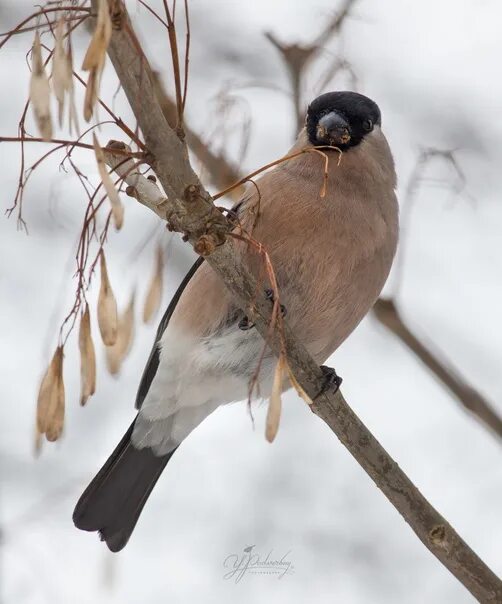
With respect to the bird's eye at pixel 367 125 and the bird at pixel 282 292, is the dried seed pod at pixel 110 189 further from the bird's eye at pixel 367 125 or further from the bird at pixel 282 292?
the bird's eye at pixel 367 125

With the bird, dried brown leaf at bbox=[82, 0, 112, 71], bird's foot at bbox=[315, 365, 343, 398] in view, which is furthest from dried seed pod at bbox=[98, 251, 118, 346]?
the bird

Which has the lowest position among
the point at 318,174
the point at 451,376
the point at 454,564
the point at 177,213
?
the point at 454,564

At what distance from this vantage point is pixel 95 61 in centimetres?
167

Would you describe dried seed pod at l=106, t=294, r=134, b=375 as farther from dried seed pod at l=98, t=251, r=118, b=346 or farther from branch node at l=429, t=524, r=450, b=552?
branch node at l=429, t=524, r=450, b=552

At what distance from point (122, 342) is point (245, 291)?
1.21 ft

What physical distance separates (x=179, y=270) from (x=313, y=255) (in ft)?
9.62

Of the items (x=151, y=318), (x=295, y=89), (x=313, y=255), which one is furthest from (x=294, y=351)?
(x=295, y=89)

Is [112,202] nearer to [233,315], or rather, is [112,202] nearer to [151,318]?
[151,318]

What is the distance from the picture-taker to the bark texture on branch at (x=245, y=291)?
6.45 feet

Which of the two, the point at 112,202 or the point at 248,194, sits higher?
the point at 248,194

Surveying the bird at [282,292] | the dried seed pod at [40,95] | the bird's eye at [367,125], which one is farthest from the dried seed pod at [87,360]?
the bird's eye at [367,125]

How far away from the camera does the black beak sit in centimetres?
385

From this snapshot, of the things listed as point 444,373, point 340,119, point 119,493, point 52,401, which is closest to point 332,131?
point 340,119

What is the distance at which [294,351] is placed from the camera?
2553 millimetres
